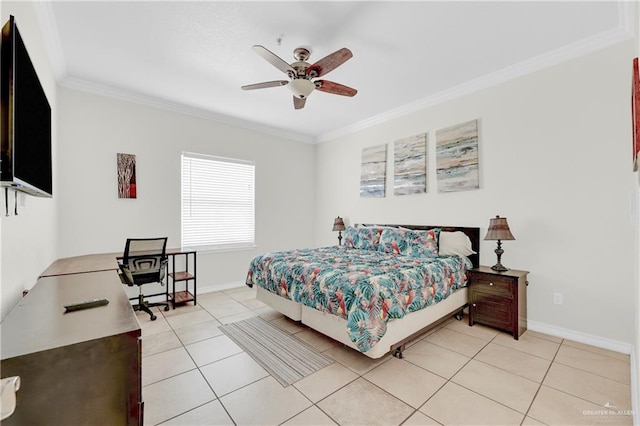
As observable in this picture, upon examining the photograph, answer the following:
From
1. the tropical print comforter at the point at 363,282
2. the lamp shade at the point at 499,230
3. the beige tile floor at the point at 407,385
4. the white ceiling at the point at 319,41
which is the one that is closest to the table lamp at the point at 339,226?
the tropical print comforter at the point at 363,282

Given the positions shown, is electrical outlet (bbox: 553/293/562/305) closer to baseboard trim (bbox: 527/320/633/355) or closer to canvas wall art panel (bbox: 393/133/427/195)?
baseboard trim (bbox: 527/320/633/355)

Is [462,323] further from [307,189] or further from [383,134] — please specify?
[307,189]

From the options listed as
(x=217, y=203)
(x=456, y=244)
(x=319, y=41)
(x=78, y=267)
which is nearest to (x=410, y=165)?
(x=456, y=244)

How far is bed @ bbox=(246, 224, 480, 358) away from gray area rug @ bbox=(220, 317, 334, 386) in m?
0.22

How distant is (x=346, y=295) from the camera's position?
2.33 meters

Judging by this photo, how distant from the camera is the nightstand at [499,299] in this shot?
2848 millimetres

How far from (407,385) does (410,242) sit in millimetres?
1865

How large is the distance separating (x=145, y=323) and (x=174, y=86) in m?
2.91

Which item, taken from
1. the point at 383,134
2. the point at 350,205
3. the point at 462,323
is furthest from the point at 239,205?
the point at 462,323

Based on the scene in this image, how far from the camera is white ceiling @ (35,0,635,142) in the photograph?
229 centimetres

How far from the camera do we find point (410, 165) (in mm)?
4211

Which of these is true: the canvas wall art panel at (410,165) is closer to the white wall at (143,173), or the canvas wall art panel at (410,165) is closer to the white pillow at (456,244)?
the white pillow at (456,244)

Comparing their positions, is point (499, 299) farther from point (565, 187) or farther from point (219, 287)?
point (219, 287)

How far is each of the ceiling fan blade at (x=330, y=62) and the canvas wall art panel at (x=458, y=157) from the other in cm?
206
